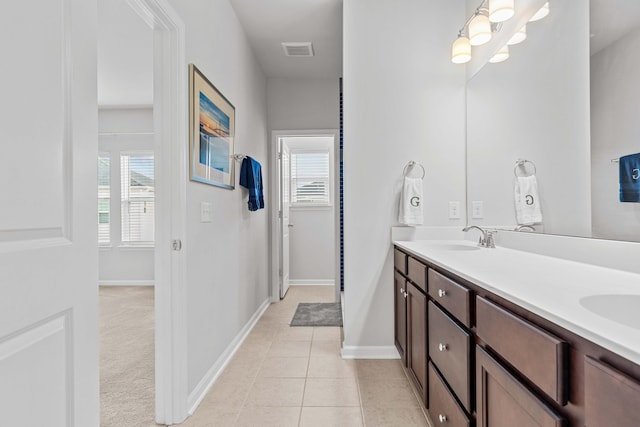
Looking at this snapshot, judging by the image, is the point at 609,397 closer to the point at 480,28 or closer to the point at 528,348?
the point at 528,348

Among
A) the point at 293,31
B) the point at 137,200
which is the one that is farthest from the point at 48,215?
the point at 137,200

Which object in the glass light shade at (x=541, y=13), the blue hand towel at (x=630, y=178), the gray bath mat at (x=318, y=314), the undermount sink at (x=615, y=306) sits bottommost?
the gray bath mat at (x=318, y=314)

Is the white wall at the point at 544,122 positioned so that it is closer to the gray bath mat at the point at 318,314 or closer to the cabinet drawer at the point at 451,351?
the cabinet drawer at the point at 451,351

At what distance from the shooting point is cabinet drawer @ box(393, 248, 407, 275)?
2.17m

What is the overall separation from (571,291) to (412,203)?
1527mm

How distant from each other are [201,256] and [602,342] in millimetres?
1868

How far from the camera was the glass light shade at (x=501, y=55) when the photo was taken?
2103 mm

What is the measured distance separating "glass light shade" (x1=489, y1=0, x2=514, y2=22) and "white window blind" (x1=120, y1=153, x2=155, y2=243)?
4822mm

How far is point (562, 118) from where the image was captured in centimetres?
158

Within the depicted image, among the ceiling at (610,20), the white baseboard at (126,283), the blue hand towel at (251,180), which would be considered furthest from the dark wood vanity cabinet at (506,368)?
the white baseboard at (126,283)

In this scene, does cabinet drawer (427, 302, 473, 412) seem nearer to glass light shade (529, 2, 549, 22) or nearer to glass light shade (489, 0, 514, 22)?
glass light shade (529, 2, 549, 22)

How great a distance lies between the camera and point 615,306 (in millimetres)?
877

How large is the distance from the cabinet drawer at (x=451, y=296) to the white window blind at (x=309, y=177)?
3760 mm

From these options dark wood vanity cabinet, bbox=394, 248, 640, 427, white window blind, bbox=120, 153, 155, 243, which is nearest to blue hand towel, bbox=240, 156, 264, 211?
dark wood vanity cabinet, bbox=394, 248, 640, 427
